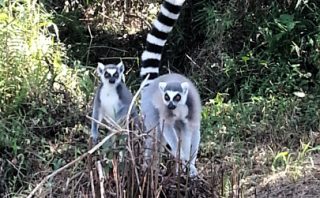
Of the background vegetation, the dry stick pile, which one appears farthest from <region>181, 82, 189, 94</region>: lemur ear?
the dry stick pile

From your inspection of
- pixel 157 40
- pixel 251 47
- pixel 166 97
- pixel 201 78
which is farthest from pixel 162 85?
pixel 251 47

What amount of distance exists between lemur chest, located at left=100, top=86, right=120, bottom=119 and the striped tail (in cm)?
82

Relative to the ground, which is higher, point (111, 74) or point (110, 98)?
point (111, 74)

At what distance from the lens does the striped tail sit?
7660mm

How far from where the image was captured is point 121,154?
5.00 m

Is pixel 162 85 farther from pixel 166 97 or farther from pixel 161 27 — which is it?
pixel 161 27

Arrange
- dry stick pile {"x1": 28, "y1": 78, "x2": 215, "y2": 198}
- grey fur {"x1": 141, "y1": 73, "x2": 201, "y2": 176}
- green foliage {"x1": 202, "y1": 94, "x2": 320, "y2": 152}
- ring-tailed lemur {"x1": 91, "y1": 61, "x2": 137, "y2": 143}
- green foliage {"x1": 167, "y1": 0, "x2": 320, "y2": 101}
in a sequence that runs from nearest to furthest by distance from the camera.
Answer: dry stick pile {"x1": 28, "y1": 78, "x2": 215, "y2": 198}, grey fur {"x1": 141, "y1": 73, "x2": 201, "y2": 176}, ring-tailed lemur {"x1": 91, "y1": 61, "x2": 137, "y2": 143}, green foliage {"x1": 202, "y1": 94, "x2": 320, "y2": 152}, green foliage {"x1": 167, "y1": 0, "x2": 320, "y2": 101}

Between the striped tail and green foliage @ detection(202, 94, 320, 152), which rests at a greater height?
the striped tail

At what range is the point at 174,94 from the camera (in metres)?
6.24

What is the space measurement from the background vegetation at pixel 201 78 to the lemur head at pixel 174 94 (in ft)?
1.76

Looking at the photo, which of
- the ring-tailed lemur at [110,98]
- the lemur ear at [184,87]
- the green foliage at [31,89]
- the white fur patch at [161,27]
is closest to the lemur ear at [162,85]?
the lemur ear at [184,87]

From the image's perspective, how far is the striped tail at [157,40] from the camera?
25.1 feet

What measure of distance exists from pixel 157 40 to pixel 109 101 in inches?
43.6

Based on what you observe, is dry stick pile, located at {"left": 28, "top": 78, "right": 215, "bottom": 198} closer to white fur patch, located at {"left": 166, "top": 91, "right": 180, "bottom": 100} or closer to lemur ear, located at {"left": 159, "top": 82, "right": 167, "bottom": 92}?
white fur patch, located at {"left": 166, "top": 91, "right": 180, "bottom": 100}
